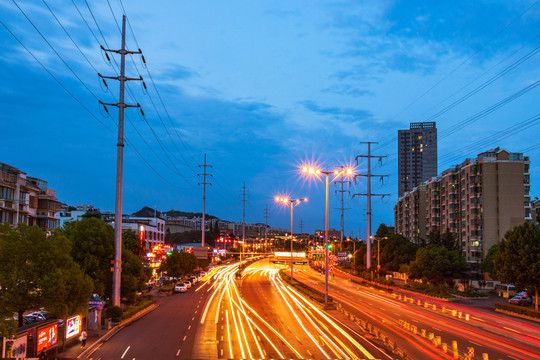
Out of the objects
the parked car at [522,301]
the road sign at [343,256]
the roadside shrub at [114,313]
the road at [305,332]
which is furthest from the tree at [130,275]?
the parked car at [522,301]

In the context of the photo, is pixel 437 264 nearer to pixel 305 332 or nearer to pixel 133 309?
pixel 305 332

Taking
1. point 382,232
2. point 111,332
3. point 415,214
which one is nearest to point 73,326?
point 111,332

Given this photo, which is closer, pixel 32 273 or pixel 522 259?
pixel 32 273

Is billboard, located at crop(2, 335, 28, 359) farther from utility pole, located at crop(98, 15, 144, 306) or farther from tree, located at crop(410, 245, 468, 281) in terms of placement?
tree, located at crop(410, 245, 468, 281)

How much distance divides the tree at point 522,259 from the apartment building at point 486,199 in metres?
36.4

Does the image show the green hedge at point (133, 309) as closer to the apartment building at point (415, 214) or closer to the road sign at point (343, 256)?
the road sign at point (343, 256)

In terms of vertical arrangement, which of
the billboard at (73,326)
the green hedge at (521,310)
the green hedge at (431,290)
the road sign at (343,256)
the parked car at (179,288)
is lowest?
the parked car at (179,288)

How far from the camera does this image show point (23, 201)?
62.9 metres

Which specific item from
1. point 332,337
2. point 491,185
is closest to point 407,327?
point 332,337

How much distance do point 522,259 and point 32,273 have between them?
48089mm

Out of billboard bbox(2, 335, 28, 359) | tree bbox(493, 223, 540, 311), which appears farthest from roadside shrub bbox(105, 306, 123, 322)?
tree bbox(493, 223, 540, 311)

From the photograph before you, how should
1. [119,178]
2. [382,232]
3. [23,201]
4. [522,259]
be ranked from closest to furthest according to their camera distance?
[119,178]
[522,259]
[23,201]
[382,232]

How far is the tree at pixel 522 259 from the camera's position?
52.4 metres

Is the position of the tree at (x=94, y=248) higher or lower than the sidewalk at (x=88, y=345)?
higher
